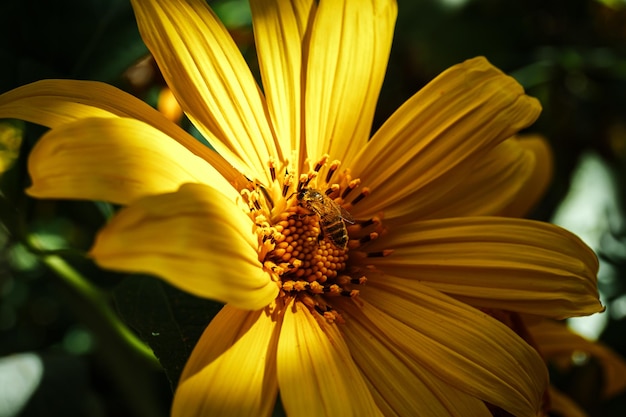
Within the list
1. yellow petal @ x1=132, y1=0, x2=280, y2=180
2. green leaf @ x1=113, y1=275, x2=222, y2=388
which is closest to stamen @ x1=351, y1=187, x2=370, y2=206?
yellow petal @ x1=132, y1=0, x2=280, y2=180

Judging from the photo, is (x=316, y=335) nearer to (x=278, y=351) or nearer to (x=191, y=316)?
(x=278, y=351)

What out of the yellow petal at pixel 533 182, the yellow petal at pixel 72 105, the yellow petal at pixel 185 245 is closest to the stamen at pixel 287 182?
the yellow petal at pixel 72 105

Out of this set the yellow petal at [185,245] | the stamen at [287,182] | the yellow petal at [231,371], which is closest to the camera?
the yellow petal at [185,245]

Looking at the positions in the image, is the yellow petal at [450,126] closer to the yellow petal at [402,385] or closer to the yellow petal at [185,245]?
the yellow petal at [402,385]

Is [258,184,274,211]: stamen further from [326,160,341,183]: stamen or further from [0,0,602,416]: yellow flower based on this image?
[326,160,341,183]: stamen

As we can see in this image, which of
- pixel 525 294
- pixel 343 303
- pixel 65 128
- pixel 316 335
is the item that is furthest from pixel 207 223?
pixel 525 294

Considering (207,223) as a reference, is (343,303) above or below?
below
